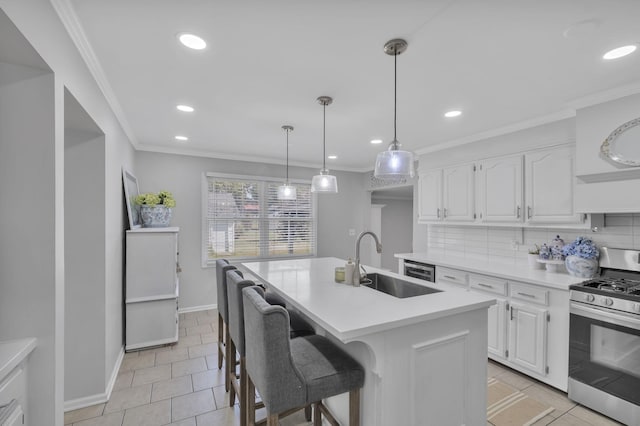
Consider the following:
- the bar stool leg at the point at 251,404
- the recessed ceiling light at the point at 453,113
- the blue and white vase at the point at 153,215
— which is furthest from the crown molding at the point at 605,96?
the blue and white vase at the point at 153,215

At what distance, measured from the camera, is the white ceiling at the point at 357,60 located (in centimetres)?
143

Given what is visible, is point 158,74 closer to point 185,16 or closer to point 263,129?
point 185,16

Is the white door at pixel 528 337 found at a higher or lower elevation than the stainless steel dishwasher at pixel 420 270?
lower

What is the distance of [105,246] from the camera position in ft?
7.63

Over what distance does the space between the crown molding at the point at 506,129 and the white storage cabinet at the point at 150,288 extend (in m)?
3.52

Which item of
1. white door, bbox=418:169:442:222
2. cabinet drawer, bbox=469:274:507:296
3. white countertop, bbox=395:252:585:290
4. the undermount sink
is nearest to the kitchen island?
the undermount sink

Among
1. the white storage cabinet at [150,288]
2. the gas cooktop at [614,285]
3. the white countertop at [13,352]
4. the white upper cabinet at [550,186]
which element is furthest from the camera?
the white storage cabinet at [150,288]

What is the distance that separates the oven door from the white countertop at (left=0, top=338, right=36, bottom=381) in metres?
A: 3.40

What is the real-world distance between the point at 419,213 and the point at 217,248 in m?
3.17

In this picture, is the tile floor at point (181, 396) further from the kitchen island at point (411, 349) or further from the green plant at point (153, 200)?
the green plant at point (153, 200)

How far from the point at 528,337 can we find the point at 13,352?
137 inches

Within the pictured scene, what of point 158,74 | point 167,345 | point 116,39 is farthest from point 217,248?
point 116,39

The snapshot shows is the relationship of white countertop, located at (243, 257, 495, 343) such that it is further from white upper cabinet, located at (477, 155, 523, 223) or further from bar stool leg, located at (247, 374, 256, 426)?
white upper cabinet, located at (477, 155, 523, 223)

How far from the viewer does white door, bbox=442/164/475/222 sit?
3523mm
